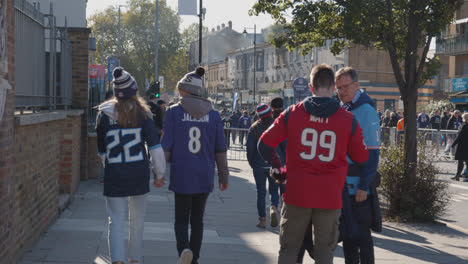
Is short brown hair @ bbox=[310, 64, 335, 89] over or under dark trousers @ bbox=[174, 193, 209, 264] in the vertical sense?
over

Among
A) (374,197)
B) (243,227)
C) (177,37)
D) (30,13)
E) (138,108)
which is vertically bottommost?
(243,227)

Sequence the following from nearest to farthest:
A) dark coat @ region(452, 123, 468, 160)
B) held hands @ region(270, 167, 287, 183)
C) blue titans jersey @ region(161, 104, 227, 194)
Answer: held hands @ region(270, 167, 287, 183)
blue titans jersey @ region(161, 104, 227, 194)
dark coat @ region(452, 123, 468, 160)

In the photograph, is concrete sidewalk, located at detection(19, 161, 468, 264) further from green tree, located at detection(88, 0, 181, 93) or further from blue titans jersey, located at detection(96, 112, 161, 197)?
green tree, located at detection(88, 0, 181, 93)

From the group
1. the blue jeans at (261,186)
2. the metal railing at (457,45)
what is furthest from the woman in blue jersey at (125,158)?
the metal railing at (457,45)

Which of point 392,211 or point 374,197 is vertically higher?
point 374,197

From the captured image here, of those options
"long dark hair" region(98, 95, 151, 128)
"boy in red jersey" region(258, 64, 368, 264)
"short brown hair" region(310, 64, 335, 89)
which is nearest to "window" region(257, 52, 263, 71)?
"long dark hair" region(98, 95, 151, 128)

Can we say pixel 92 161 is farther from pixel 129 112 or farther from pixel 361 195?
pixel 361 195

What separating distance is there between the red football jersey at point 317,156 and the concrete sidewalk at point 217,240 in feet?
7.25

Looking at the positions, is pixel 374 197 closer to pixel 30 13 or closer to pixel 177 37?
pixel 30 13

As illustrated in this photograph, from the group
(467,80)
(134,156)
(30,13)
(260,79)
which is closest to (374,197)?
(134,156)

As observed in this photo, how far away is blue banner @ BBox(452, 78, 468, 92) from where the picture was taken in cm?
4625

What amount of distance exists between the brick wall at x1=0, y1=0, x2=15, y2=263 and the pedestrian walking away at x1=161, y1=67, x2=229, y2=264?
1.32 metres

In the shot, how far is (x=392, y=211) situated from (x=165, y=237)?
3753 mm

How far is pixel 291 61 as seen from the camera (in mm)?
67875
